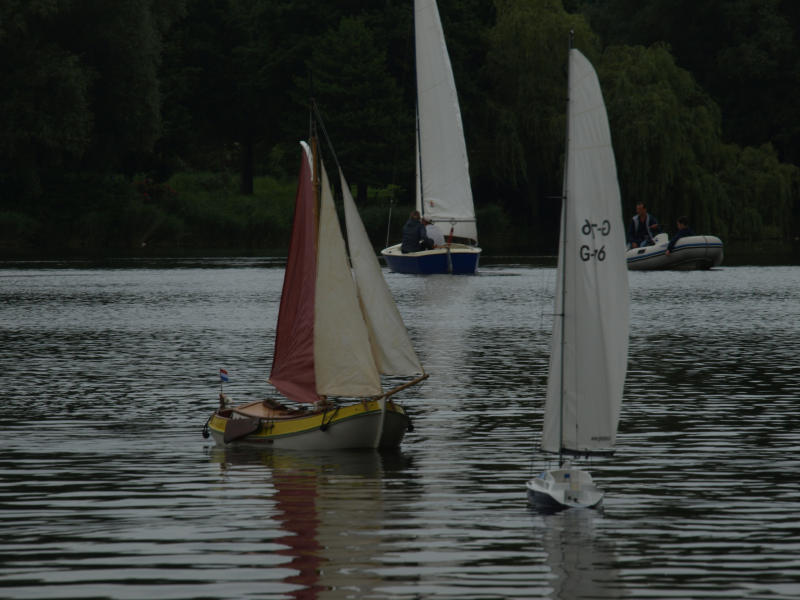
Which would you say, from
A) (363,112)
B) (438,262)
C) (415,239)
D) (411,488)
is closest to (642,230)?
(438,262)

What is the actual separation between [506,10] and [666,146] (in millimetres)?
16318

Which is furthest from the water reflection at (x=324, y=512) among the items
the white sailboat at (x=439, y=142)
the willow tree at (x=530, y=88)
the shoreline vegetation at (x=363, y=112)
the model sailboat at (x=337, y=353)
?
the willow tree at (x=530, y=88)

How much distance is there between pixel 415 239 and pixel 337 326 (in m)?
44.8

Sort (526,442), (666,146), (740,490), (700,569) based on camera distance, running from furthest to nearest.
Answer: (666,146), (526,442), (740,490), (700,569)

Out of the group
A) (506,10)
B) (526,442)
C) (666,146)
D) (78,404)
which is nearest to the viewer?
(526,442)

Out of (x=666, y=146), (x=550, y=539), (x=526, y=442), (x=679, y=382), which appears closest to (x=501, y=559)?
(x=550, y=539)

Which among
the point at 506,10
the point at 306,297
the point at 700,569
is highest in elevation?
the point at 506,10

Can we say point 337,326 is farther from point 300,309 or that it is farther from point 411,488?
point 411,488

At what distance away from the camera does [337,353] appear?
61.5 ft

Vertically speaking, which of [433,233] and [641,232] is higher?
[433,233]

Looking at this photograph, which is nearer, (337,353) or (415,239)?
(337,353)

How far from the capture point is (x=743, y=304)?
148 ft

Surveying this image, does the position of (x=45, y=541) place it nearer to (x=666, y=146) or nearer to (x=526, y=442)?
(x=526, y=442)

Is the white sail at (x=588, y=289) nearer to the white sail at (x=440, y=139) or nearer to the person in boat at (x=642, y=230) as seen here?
the white sail at (x=440, y=139)
